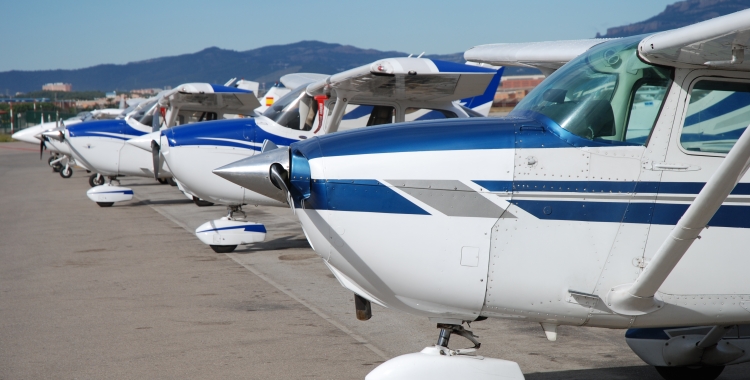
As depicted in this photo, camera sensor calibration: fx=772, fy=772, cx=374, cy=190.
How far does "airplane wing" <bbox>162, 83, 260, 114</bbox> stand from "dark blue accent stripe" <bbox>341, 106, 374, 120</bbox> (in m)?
3.19

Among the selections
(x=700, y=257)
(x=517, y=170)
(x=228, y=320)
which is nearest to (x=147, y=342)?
(x=228, y=320)

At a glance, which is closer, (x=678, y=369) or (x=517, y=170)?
(x=517, y=170)

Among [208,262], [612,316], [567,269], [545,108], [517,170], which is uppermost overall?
[545,108]

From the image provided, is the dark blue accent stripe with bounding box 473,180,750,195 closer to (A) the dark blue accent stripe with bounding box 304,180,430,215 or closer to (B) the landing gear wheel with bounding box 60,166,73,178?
(A) the dark blue accent stripe with bounding box 304,180,430,215

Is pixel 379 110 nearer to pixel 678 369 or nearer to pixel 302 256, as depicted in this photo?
pixel 302 256

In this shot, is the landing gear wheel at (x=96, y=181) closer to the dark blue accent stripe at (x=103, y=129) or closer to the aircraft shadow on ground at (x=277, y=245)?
the dark blue accent stripe at (x=103, y=129)

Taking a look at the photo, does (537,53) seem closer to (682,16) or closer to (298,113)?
(298,113)

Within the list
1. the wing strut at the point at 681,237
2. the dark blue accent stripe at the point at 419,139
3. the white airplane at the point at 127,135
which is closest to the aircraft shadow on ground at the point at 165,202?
the white airplane at the point at 127,135

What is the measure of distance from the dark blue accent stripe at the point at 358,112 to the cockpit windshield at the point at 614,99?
20.0 ft

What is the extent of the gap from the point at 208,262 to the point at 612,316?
5.99 meters

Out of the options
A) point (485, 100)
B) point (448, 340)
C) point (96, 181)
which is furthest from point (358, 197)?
point (96, 181)

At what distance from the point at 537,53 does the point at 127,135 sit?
456 inches

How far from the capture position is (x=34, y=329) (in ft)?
18.9

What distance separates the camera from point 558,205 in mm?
3398
